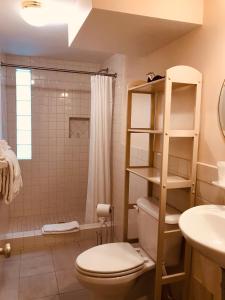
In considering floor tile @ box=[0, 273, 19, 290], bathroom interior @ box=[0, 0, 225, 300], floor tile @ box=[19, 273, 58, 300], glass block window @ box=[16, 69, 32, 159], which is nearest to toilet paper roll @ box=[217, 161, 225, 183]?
bathroom interior @ box=[0, 0, 225, 300]

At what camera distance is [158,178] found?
172cm

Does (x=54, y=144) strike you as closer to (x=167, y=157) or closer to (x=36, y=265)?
(x=36, y=265)

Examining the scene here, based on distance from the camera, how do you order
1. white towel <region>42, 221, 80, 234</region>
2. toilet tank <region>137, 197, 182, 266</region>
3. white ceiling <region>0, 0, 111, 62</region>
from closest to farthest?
toilet tank <region>137, 197, 182, 266</region> → white ceiling <region>0, 0, 111, 62</region> → white towel <region>42, 221, 80, 234</region>

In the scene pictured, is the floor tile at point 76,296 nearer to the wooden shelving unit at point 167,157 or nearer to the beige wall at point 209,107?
the wooden shelving unit at point 167,157

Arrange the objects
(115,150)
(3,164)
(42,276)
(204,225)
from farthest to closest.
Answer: (115,150) → (42,276) → (3,164) → (204,225)

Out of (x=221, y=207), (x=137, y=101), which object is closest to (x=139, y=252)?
(x=221, y=207)

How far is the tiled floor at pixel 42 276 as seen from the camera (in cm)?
211

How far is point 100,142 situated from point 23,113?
1195mm

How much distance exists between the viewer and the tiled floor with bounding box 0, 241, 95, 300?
2.11m

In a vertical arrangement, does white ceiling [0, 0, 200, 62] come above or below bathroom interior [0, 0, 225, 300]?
above

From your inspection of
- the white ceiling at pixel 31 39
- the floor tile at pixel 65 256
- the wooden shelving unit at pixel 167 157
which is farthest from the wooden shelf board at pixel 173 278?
the white ceiling at pixel 31 39

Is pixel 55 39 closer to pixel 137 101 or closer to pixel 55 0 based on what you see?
pixel 55 0

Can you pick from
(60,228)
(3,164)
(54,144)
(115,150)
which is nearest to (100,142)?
(115,150)

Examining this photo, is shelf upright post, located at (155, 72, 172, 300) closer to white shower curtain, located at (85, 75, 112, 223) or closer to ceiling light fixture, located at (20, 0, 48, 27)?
ceiling light fixture, located at (20, 0, 48, 27)
